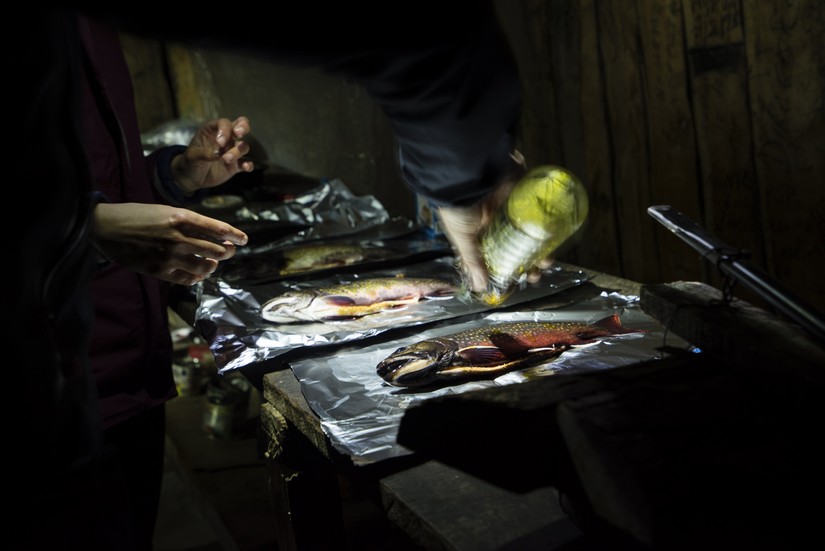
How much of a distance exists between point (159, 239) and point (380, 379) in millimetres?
751

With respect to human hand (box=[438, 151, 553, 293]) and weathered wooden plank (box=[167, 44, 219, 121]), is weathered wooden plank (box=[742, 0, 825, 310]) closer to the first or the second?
human hand (box=[438, 151, 553, 293])

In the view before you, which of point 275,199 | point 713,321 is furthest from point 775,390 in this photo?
point 275,199

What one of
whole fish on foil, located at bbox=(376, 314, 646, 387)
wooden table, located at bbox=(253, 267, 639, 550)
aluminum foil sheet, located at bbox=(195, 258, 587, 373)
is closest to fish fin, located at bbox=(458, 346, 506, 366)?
whole fish on foil, located at bbox=(376, 314, 646, 387)

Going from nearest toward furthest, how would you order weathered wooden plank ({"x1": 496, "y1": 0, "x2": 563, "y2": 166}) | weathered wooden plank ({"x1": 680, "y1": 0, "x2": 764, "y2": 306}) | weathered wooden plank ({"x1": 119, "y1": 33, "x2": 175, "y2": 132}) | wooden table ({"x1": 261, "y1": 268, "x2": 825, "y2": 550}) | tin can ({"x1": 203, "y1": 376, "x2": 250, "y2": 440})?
1. wooden table ({"x1": 261, "y1": 268, "x2": 825, "y2": 550})
2. weathered wooden plank ({"x1": 680, "y1": 0, "x2": 764, "y2": 306})
3. tin can ({"x1": 203, "y1": 376, "x2": 250, "y2": 440})
4. weathered wooden plank ({"x1": 496, "y1": 0, "x2": 563, "y2": 166})
5. weathered wooden plank ({"x1": 119, "y1": 33, "x2": 175, "y2": 132})

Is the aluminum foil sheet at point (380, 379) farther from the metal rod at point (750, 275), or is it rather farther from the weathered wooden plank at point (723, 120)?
the weathered wooden plank at point (723, 120)

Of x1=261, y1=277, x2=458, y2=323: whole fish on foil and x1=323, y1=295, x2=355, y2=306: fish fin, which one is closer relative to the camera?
x1=261, y1=277, x2=458, y2=323: whole fish on foil

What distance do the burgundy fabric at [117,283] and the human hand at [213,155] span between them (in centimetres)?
19

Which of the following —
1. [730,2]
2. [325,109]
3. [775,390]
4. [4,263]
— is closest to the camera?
[4,263]

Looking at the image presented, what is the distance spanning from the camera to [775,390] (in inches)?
45.3

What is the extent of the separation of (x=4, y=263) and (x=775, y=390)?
4.14ft

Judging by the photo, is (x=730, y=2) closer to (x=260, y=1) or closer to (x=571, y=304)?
(x=571, y=304)

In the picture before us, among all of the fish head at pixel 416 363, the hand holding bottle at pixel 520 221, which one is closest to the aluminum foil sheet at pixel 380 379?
the fish head at pixel 416 363

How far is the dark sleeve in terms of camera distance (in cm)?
82

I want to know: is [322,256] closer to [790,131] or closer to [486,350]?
[486,350]
